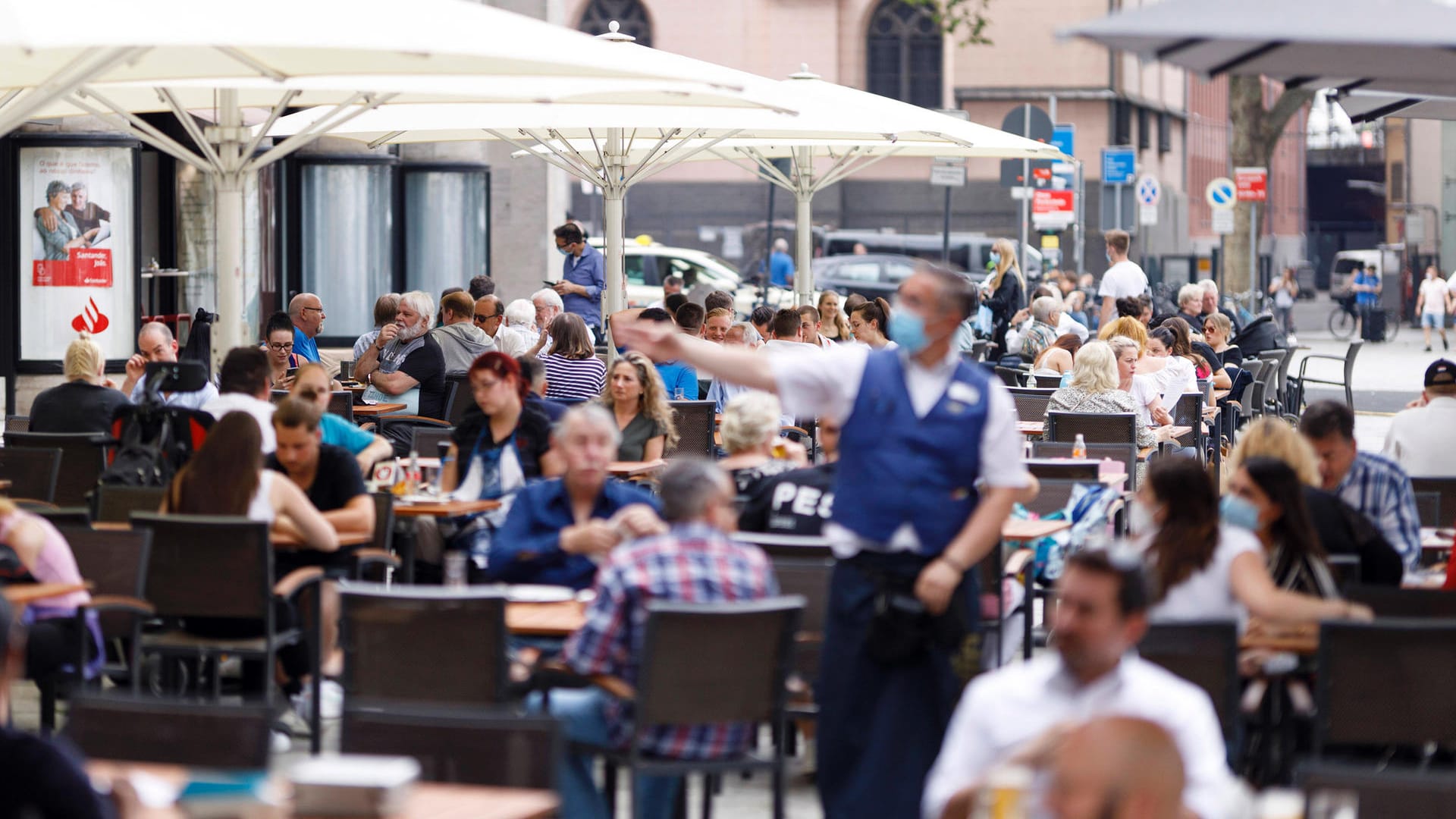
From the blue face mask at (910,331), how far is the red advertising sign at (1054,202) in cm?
2102

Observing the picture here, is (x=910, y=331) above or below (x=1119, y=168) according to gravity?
below

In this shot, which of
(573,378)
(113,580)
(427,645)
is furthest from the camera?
(573,378)

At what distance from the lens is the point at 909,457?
18.1 feet

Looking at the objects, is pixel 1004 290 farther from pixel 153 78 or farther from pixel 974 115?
pixel 974 115

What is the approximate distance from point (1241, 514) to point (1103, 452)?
15.2 ft

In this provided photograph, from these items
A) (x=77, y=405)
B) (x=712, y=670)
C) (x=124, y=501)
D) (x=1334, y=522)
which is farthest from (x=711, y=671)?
(x=77, y=405)

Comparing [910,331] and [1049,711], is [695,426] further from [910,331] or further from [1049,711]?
[1049,711]

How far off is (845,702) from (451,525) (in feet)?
12.5

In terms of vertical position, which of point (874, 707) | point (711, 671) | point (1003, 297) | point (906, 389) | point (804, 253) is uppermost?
point (804, 253)

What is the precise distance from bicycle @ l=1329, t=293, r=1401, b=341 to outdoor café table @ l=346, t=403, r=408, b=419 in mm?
33637

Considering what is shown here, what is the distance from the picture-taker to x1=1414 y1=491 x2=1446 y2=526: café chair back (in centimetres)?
850

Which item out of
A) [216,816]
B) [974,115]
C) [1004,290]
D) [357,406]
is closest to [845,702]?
[216,816]

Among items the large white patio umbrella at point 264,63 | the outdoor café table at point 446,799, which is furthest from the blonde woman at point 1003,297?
the outdoor café table at point 446,799

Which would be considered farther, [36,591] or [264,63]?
[264,63]
